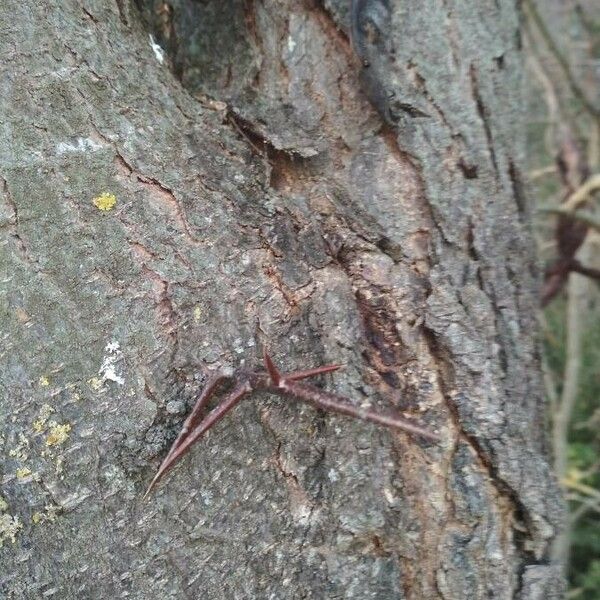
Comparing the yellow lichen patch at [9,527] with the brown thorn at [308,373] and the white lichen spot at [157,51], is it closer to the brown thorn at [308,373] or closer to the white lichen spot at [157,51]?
the brown thorn at [308,373]

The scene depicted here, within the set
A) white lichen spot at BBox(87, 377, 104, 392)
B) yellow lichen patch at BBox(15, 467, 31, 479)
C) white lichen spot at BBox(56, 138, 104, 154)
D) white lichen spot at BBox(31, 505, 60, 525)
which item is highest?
white lichen spot at BBox(56, 138, 104, 154)

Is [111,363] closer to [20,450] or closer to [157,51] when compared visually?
[20,450]

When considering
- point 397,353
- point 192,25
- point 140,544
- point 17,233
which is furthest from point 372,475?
point 192,25

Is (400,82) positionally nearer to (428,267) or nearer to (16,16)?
(428,267)

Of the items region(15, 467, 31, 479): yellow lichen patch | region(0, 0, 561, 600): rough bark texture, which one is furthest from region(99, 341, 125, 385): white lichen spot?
region(15, 467, 31, 479): yellow lichen patch

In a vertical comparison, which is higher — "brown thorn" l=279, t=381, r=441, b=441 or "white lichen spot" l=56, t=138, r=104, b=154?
"white lichen spot" l=56, t=138, r=104, b=154

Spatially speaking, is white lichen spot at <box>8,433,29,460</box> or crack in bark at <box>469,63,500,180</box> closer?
white lichen spot at <box>8,433,29,460</box>

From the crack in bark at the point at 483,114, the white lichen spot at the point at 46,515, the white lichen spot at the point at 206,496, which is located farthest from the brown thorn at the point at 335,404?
the crack in bark at the point at 483,114

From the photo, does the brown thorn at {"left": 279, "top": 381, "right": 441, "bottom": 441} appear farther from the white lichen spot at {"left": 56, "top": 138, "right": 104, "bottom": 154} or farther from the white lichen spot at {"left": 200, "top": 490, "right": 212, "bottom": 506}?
the white lichen spot at {"left": 56, "top": 138, "right": 104, "bottom": 154}
